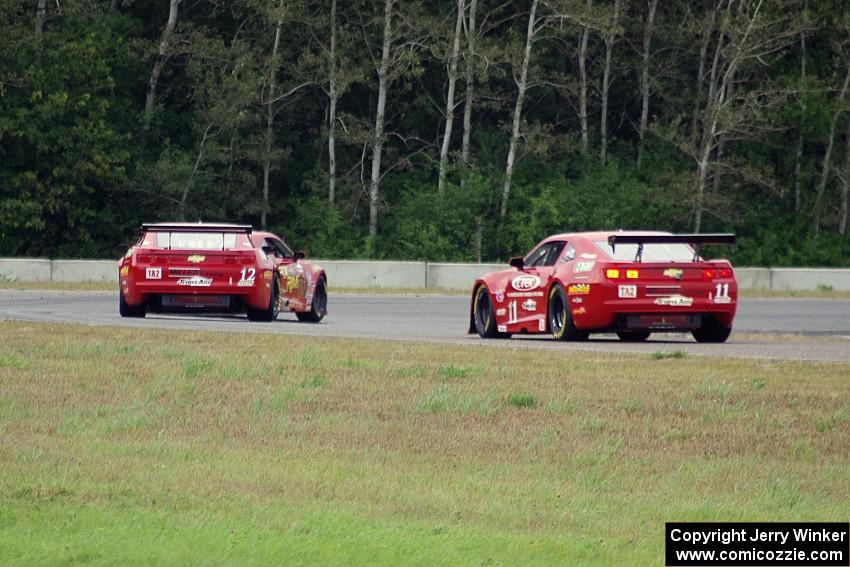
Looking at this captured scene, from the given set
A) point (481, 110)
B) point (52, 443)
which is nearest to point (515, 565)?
point (52, 443)

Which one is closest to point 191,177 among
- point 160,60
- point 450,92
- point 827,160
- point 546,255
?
point 160,60

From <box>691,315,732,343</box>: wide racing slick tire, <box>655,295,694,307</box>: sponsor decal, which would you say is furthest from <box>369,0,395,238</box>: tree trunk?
<box>655,295,694,307</box>: sponsor decal

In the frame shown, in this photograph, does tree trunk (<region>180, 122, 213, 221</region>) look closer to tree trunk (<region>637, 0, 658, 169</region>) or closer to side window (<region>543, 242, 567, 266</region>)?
tree trunk (<region>637, 0, 658, 169</region>)

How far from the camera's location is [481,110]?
58.0 meters

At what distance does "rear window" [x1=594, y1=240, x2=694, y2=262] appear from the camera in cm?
1859

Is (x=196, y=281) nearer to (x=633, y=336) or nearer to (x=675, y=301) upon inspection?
(x=633, y=336)

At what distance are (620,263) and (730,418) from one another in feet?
22.2

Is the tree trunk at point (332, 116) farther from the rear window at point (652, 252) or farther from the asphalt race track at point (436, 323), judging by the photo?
the rear window at point (652, 252)

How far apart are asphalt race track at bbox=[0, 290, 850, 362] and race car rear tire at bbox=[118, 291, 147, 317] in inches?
6.4

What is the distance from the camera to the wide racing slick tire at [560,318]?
1873 cm

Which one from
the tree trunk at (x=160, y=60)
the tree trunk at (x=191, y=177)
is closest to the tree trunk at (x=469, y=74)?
the tree trunk at (x=191, y=177)

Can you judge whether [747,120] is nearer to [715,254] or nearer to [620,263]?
[715,254]

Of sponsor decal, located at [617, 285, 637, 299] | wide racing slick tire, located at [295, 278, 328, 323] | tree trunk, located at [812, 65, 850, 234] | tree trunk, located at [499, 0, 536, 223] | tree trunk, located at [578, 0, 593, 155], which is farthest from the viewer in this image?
tree trunk, located at [578, 0, 593, 155]

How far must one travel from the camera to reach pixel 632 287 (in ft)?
60.1
